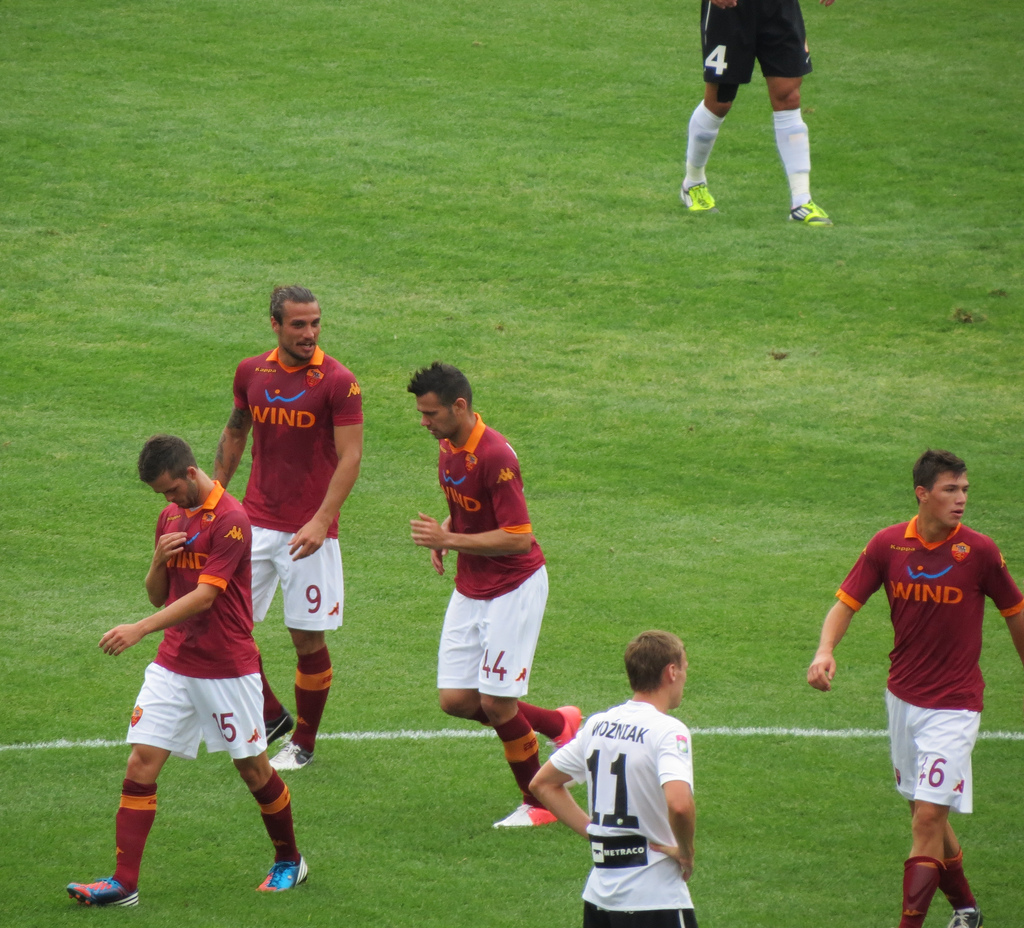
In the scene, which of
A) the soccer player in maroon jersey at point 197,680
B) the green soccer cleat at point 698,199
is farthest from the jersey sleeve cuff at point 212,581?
the green soccer cleat at point 698,199

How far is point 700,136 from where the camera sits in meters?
16.1

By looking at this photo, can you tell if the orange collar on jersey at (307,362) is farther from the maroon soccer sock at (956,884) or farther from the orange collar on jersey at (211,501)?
the maroon soccer sock at (956,884)

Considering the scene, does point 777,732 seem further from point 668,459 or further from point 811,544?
point 668,459

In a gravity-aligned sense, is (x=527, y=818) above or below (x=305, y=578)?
below

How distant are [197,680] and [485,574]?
1600mm

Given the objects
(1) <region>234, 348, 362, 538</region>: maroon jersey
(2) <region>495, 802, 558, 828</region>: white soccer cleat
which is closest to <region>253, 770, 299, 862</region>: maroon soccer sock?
(2) <region>495, 802, 558, 828</region>: white soccer cleat

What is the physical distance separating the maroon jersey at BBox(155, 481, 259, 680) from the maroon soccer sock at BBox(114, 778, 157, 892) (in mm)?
562

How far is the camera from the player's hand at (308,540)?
24.1 ft

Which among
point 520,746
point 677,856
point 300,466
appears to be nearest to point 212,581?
point 300,466

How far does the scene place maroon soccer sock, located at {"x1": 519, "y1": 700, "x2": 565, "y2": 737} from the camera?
7.57 meters

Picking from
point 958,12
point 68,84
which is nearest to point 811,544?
point 68,84

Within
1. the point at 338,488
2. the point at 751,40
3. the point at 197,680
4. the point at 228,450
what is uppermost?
the point at 751,40

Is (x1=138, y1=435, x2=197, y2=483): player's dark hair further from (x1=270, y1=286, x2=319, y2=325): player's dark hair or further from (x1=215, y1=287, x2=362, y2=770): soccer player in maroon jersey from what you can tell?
(x1=270, y1=286, x2=319, y2=325): player's dark hair

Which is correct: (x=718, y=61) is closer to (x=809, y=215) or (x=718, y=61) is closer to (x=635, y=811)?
(x=809, y=215)
